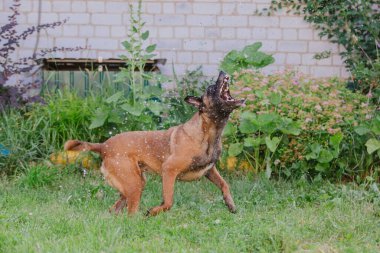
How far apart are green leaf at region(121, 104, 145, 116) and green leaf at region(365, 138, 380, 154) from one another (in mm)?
2597

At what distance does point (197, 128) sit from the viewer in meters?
6.93

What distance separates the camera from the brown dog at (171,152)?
6777 millimetres

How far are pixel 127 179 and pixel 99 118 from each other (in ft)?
8.20

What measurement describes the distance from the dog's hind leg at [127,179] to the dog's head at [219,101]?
796 millimetres

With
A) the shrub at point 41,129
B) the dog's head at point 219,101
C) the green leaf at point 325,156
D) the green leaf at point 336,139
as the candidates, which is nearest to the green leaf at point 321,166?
the green leaf at point 325,156

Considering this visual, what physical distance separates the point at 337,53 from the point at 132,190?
5572 millimetres

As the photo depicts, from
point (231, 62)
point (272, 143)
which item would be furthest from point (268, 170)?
point (231, 62)

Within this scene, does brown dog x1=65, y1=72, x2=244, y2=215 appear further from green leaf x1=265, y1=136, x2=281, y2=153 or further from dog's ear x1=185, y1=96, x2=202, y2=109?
green leaf x1=265, y1=136, x2=281, y2=153

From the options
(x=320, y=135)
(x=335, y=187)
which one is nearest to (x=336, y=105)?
(x=320, y=135)

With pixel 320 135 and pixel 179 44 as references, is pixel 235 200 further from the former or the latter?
pixel 179 44

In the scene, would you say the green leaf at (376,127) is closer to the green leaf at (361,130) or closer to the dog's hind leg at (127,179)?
the green leaf at (361,130)

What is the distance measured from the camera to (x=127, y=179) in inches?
271

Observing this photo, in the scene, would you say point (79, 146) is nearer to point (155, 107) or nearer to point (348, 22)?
point (155, 107)

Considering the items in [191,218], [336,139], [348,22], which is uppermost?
[348,22]
